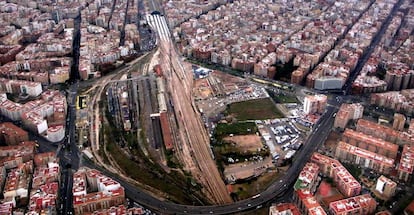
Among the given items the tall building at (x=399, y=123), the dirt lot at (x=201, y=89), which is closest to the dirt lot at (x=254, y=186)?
the tall building at (x=399, y=123)

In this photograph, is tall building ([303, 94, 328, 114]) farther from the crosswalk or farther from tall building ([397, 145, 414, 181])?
the crosswalk

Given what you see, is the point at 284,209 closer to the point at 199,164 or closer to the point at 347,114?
the point at 199,164

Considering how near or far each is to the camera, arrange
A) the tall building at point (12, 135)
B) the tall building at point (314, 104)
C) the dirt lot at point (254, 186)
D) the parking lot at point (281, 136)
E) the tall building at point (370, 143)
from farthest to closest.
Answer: the tall building at point (314, 104) → the tall building at point (12, 135) → the parking lot at point (281, 136) → the tall building at point (370, 143) → the dirt lot at point (254, 186)

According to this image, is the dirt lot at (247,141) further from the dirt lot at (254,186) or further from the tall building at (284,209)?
the tall building at (284,209)

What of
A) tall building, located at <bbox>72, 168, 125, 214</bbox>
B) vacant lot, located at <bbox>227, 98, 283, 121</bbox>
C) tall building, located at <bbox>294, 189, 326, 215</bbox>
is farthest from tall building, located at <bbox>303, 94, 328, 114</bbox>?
tall building, located at <bbox>72, 168, 125, 214</bbox>

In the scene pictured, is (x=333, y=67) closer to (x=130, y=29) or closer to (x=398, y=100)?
(x=398, y=100)

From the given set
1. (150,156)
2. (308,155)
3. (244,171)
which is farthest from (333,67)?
(150,156)
